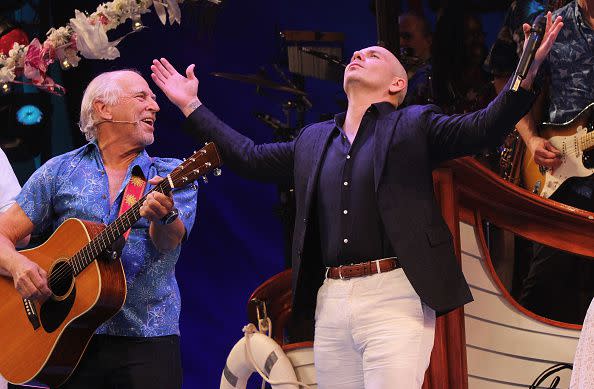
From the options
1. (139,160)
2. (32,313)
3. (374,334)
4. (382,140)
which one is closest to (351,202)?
(382,140)

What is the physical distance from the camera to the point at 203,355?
673cm

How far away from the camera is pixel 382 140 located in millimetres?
3615

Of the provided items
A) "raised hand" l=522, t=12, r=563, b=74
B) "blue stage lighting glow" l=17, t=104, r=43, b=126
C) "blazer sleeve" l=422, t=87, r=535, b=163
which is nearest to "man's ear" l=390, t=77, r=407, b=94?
"blazer sleeve" l=422, t=87, r=535, b=163

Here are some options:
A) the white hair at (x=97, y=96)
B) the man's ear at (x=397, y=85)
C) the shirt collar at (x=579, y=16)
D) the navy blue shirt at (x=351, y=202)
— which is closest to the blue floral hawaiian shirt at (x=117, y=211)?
the white hair at (x=97, y=96)

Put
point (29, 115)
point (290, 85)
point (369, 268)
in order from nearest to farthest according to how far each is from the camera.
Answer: point (369, 268) → point (290, 85) → point (29, 115)

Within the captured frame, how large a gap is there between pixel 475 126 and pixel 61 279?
1720mm

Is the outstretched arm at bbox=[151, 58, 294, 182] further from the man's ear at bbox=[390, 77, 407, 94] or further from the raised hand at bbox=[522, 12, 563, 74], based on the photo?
the raised hand at bbox=[522, 12, 563, 74]

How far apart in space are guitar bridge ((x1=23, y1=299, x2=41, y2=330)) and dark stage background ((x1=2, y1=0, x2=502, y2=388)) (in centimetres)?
281

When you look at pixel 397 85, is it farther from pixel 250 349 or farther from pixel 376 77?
pixel 250 349

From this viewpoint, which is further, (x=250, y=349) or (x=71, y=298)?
(x=250, y=349)

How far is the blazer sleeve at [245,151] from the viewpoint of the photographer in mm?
4039

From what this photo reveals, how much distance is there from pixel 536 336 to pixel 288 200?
2.36 m

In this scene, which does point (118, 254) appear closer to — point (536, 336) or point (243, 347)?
point (243, 347)

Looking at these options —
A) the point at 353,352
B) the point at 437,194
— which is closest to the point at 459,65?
the point at 437,194
